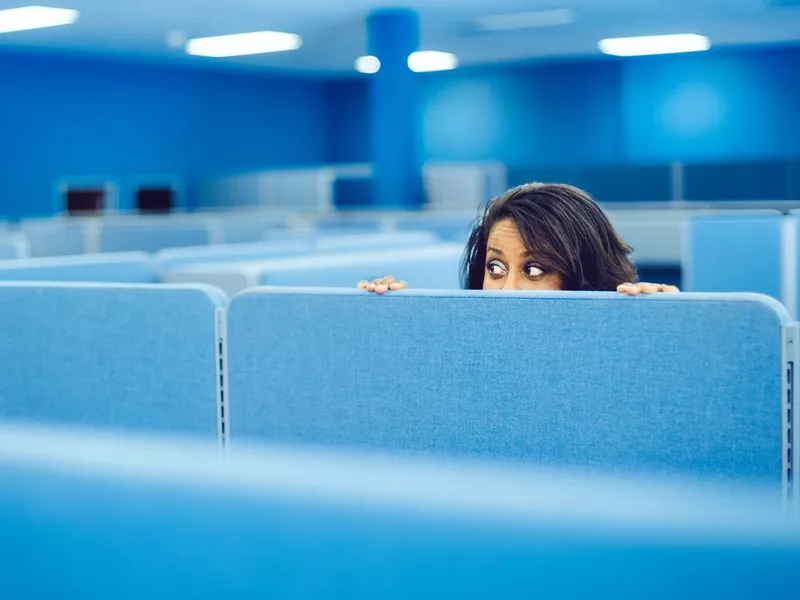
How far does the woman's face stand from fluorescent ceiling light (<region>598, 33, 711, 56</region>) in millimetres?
10081

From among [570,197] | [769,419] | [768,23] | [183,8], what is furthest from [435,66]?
[769,419]

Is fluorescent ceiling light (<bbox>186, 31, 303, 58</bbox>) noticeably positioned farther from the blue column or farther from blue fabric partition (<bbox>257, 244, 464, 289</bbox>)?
blue fabric partition (<bbox>257, 244, 464, 289</bbox>)

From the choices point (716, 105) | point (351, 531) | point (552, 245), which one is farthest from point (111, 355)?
point (716, 105)

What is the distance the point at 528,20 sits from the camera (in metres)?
10.2

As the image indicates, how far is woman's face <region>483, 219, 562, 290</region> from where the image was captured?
6.65ft

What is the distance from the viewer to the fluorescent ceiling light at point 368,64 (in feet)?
31.5

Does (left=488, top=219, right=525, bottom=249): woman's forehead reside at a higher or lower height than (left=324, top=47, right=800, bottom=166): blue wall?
lower

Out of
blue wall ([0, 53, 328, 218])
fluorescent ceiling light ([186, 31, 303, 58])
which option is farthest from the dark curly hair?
blue wall ([0, 53, 328, 218])

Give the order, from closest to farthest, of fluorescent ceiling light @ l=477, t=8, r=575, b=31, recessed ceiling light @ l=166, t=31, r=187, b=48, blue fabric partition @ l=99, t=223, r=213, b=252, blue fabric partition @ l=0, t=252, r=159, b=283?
blue fabric partition @ l=0, t=252, r=159, b=283 < blue fabric partition @ l=99, t=223, r=213, b=252 < fluorescent ceiling light @ l=477, t=8, r=575, b=31 < recessed ceiling light @ l=166, t=31, r=187, b=48

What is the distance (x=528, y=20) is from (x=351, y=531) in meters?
10.3

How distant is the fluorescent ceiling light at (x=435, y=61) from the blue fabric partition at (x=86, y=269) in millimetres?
9549

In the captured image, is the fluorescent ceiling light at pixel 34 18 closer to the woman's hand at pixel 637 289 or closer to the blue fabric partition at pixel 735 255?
the blue fabric partition at pixel 735 255

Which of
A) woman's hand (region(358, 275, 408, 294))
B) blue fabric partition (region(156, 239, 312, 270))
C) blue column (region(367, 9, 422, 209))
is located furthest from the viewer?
blue column (region(367, 9, 422, 209))

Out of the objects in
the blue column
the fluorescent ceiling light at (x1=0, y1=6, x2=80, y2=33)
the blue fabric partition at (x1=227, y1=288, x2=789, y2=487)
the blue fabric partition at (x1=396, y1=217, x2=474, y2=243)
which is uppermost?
the fluorescent ceiling light at (x1=0, y1=6, x2=80, y2=33)
